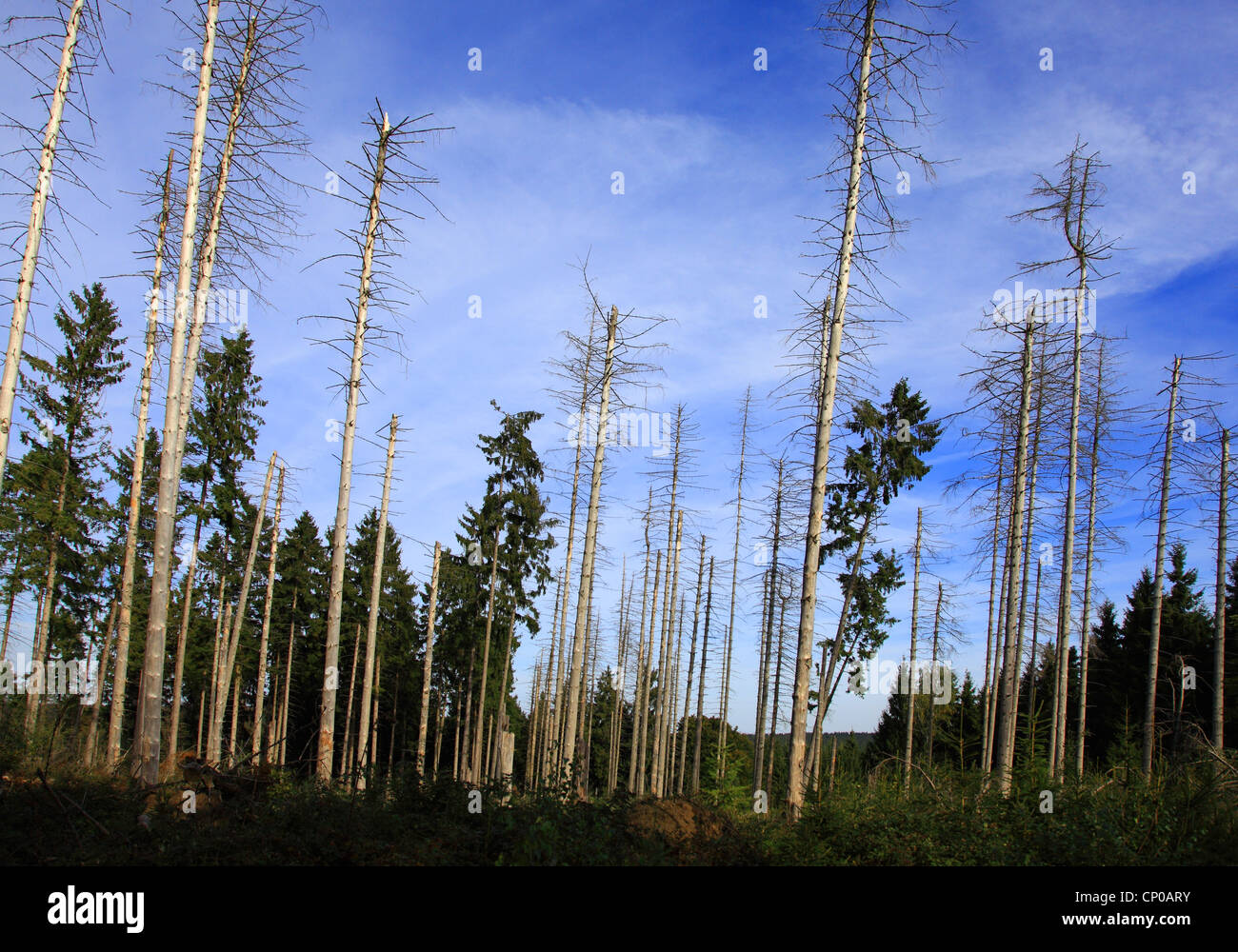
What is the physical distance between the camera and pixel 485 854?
8.20 meters

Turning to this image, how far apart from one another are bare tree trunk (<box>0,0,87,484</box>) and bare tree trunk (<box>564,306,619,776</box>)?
408 inches

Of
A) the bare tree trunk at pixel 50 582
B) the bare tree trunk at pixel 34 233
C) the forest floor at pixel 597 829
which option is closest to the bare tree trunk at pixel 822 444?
the forest floor at pixel 597 829

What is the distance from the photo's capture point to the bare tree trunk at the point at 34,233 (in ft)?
29.4

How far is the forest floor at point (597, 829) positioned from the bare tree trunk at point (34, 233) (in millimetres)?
4508

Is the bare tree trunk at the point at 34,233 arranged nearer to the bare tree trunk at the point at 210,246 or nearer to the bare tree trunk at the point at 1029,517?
the bare tree trunk at the point at 210,246

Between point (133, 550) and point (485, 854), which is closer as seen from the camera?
point (485, 854)

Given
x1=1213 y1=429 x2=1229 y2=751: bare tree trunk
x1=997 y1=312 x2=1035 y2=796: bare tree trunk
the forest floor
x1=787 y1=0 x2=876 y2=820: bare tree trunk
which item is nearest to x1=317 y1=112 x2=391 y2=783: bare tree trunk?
the forest floor

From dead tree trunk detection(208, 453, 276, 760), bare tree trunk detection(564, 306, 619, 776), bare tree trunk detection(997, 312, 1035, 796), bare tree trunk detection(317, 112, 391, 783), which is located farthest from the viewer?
dead tree trunk detection(208, 453, 276, 760)

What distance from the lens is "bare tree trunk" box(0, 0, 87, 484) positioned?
897 cm

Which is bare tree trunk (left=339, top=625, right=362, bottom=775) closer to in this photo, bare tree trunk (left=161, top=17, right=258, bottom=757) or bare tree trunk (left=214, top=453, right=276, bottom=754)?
bare tree trunk (left=214, top=453, right=276, bottom=754)

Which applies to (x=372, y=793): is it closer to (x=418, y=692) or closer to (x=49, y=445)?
(x=49, y=445)

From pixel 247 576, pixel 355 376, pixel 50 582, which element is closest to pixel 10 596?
pixel 50 582
